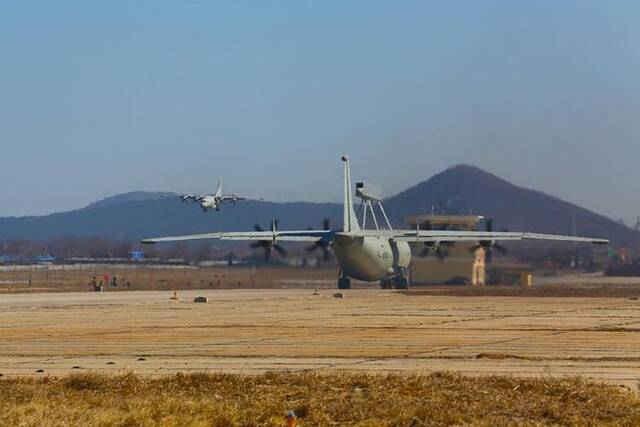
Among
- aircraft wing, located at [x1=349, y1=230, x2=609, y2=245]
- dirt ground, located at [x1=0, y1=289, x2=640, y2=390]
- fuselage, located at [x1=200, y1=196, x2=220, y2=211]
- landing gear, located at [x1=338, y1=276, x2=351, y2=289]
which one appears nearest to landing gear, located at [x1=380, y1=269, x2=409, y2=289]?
landing gear, located at [x1=338, y1=276, x2=351, y2=289]

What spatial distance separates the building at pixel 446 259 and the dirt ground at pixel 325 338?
1225 inches

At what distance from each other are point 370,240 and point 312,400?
69.8m

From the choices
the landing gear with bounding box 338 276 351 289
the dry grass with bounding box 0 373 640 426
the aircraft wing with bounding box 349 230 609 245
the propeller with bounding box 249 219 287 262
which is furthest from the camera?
the landing gear with bounding box 338 276 351 289

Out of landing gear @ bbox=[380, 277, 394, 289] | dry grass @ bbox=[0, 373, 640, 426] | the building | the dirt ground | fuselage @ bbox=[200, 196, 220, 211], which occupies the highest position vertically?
fuselage @ bbox=[200, 196, 220, 211]

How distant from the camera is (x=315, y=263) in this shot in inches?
3848

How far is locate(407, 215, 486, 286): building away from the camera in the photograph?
320 feet

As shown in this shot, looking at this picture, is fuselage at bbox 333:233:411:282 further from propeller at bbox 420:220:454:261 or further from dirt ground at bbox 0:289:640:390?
dirt ground at bbox 0:289:640:390

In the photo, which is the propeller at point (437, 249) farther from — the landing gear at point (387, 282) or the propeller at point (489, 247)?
the landing gear at point (387, 282)

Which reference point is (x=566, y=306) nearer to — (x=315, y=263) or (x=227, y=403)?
(x=315, y=263)

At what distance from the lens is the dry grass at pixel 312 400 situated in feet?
62.5

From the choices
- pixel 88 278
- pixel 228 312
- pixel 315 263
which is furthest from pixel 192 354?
pixel 88 278

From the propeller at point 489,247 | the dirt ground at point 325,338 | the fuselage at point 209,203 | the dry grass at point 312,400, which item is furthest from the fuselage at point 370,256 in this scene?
the dry grass at point 312,400

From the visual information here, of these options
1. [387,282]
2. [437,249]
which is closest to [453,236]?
[437,249]

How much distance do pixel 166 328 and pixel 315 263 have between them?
54.6 metres
